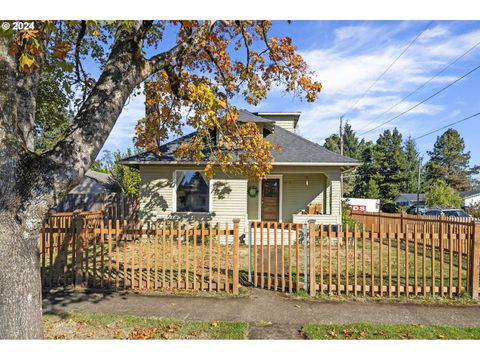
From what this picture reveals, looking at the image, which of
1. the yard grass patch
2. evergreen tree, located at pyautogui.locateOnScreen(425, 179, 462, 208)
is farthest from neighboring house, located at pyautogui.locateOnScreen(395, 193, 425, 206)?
the yard grass patch

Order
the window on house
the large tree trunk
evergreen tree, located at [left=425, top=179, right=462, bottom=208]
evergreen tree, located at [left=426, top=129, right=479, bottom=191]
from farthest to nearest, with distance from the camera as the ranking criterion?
evergreen tree, located at [left=426, top=129, right=479, bottom=191] → evergreen tree, located at [left=425, top=179, right=462, bottom=208] → the window on house → the large tree trunk

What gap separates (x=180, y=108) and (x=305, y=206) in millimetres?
7799

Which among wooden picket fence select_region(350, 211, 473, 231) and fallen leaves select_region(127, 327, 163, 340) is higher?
wooden picket fence select_region(350, 211, 473, 231)

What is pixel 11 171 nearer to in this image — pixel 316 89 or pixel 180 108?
pixel 180 108

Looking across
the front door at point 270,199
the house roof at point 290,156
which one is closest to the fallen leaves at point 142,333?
the house roof at point 290,156

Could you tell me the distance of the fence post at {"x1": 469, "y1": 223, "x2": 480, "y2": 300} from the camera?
606 cm

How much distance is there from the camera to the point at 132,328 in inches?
183

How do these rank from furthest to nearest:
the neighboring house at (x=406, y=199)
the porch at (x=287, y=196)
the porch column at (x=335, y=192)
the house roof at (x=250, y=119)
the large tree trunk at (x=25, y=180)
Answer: the neighboring house at (x=406, y=199) < the porch at (x=287, y=196) < the house roof at (x=250, y=119) < the porch column at (x=335, y=192) < the large tree trunk at (x=25, y=180)

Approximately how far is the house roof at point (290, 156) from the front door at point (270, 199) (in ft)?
6.30

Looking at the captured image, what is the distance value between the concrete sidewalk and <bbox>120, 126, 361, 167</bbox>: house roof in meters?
7.29

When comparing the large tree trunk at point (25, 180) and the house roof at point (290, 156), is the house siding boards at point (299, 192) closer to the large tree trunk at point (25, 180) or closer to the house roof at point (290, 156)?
the house roof at point (290, 156)

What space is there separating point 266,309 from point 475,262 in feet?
13.3

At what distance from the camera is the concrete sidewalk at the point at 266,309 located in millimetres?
5004

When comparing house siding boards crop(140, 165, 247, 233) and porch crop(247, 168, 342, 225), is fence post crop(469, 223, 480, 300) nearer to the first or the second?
house siding boards crop(140, 165, 247, 233)
